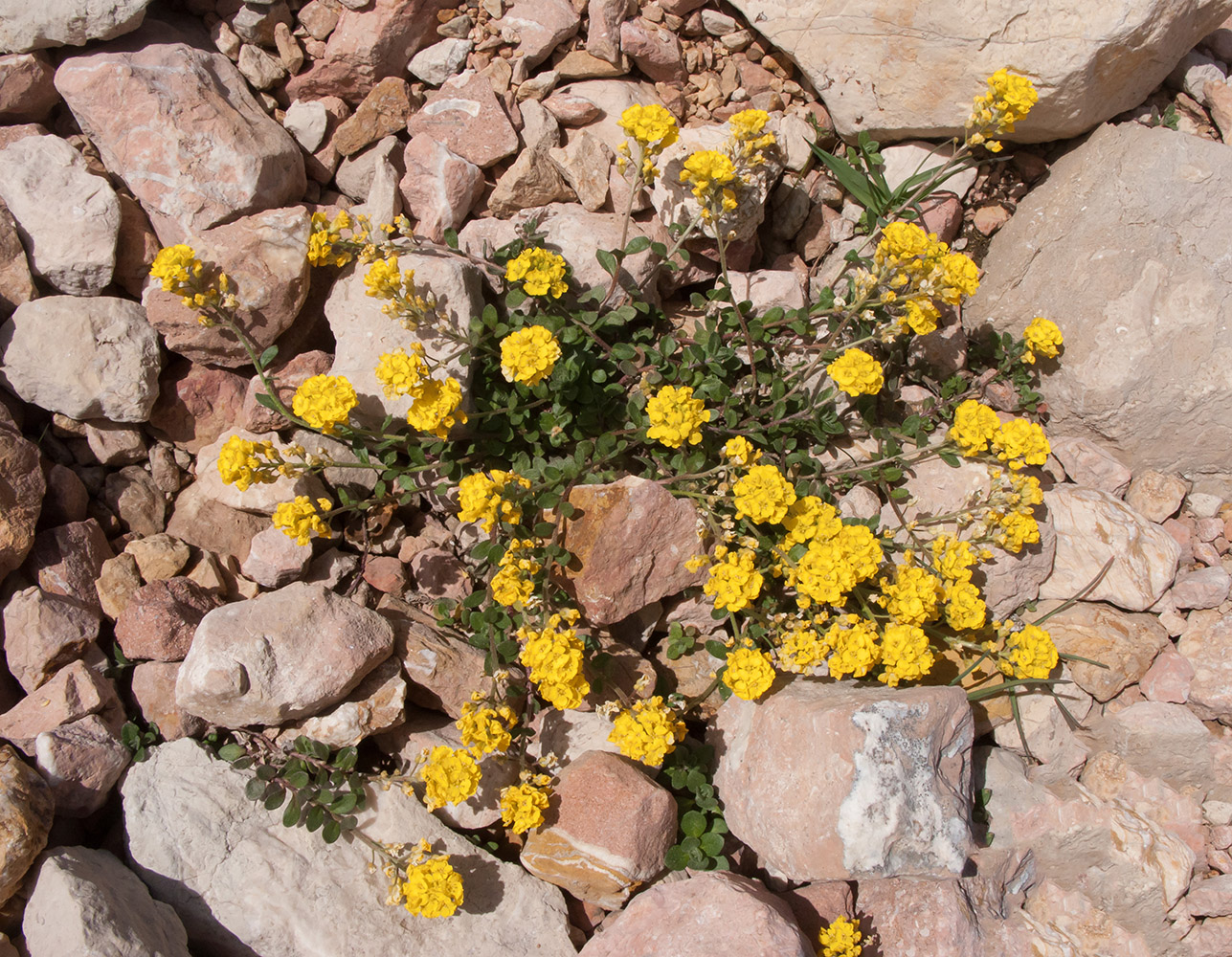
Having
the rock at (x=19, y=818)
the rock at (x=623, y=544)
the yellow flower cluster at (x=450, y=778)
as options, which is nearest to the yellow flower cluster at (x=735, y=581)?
the rock at (x=623, y=544)

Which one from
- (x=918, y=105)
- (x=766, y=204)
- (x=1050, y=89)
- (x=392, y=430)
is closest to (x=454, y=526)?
(x=392, y=430)

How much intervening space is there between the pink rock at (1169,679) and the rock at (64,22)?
589 centimetres

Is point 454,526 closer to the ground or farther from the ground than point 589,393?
closer to the ground

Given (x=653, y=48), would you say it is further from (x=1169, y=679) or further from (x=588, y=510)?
(x=1169, y=679)

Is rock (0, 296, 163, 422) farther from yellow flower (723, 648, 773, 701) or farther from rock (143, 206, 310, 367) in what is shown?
yellow flower (723, 648, 773, 701)

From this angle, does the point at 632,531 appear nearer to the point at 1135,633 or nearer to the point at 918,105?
the point at 1135,633

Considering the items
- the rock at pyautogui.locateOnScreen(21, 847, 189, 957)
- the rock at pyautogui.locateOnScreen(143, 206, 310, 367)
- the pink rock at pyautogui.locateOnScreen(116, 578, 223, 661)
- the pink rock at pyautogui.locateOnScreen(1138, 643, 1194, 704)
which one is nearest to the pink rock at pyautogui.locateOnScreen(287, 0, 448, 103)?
the rock at pyautogui.locateOnScreen(143, 206, 310, 367)

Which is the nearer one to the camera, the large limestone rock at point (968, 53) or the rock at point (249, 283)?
the rock at point (249, 283)

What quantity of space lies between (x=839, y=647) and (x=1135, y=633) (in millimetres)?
1652

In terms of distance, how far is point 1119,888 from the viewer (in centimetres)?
389

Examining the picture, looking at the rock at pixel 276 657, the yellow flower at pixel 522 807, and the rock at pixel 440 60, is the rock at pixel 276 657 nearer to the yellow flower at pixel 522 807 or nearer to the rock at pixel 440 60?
A: the yellow flower at pixel 522 807

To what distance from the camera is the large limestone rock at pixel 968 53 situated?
4.25m

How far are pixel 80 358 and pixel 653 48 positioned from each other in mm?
3362

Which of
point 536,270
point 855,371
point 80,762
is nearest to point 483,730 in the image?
point 80,762
